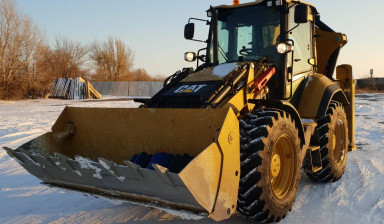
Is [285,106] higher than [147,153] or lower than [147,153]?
higher

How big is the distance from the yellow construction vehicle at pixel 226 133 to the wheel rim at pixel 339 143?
0.02 metres

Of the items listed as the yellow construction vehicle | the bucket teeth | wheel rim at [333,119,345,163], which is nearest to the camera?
the bucket teeth

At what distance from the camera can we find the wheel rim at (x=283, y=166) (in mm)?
3990

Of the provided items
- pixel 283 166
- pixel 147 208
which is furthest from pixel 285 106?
pixel 147 208

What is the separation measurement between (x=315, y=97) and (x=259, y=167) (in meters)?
2.21

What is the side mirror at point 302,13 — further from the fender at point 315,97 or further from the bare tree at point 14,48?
the bare tree at point 14,48

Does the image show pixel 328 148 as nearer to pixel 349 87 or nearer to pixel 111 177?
pixel 349 87

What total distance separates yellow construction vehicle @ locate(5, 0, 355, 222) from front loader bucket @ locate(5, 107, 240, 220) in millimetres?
11

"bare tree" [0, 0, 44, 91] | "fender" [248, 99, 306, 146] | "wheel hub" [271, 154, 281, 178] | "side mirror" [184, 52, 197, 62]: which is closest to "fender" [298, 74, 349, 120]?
"fender" [248, 99, 306, 146]

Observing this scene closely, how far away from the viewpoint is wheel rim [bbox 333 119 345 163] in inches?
228

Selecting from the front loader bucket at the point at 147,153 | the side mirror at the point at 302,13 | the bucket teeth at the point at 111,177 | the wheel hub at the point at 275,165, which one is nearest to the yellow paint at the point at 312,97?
the side mirror at the point at 302,13

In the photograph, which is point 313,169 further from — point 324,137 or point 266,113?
point 266,113

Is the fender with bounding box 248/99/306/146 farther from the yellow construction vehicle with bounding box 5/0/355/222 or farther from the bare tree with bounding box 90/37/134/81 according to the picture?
the bare tree with bounding box 90/37/134/81

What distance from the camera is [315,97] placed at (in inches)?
205
